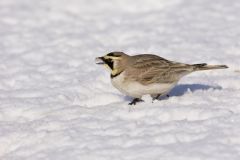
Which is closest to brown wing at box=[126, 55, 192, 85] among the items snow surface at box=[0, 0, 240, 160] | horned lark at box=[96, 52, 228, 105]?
horned lark at box=[96, 52, 228, 105]

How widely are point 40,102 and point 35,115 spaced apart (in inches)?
17.9

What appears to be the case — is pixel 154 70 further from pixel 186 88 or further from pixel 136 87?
pixel 186 88

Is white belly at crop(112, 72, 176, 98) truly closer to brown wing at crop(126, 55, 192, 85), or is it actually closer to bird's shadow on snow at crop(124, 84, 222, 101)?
brown wing at crop(126, 55, 192, 85)

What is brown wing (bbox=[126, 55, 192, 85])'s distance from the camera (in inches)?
302

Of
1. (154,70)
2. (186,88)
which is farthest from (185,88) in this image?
(154,70)

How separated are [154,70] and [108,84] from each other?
124cm

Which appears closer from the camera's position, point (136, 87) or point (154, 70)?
point (136, 87)

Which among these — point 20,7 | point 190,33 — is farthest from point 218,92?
point 20,7

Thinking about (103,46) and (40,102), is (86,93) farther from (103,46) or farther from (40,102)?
(103,46)

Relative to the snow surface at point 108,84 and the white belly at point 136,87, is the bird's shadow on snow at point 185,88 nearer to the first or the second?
the snow surface at point 108,84

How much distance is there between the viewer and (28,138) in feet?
23.1

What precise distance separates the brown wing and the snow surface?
0.25m

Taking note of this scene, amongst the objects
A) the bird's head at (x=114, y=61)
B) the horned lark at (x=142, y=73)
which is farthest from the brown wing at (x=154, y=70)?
the bird's head at (x=114, y=61)

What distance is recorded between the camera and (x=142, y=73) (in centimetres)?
768
